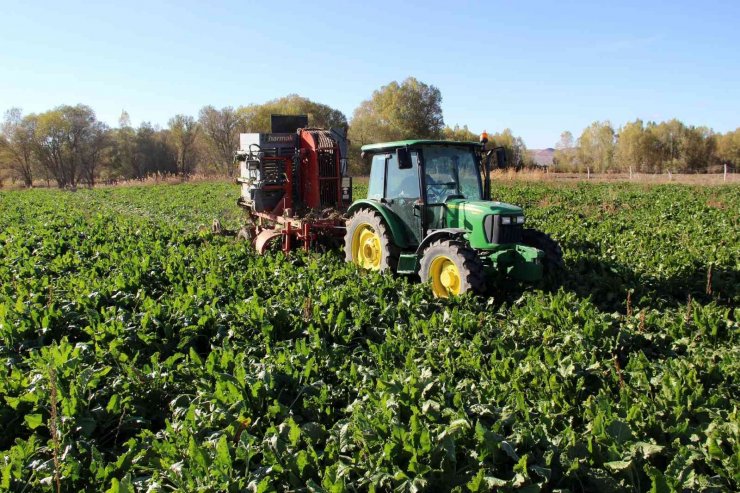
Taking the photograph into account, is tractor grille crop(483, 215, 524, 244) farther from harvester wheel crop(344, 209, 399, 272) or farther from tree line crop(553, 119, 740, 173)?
tree line crop(553, 119, 740, 173)

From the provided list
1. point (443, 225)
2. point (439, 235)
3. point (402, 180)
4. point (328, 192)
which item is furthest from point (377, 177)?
point (328, 192)

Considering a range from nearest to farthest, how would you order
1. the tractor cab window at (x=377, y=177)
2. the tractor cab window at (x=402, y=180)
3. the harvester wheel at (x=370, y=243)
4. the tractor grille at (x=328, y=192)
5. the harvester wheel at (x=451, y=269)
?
the harvester wheel at (x=451, y=269)
the tractor cab window at (x=402, y=180)
the harvester wheel at (x=370, y=243)
the tractor cab window at (x=377, y=177)
the tractor grille at (x=328, y=192)

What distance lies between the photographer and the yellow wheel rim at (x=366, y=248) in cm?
816

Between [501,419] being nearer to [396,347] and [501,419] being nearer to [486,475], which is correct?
[486,475]

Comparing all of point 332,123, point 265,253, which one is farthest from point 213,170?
point 265,253

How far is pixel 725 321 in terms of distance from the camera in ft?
17.5

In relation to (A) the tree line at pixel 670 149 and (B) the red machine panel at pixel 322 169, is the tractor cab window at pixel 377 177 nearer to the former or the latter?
(B) the red machine panel at pixel 322 169

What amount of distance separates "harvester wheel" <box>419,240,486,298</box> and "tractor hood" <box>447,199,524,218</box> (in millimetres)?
627

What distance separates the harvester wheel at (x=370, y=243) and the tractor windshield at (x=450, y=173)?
2.96 ft

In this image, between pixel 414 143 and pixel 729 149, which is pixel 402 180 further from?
pixel 729 149

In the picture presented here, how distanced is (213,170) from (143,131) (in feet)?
30.1

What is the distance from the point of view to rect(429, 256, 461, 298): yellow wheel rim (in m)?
6.63

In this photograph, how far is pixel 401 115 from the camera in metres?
48.1


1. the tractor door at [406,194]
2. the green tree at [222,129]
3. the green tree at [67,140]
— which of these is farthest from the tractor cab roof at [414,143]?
the green tree at [67,140]
